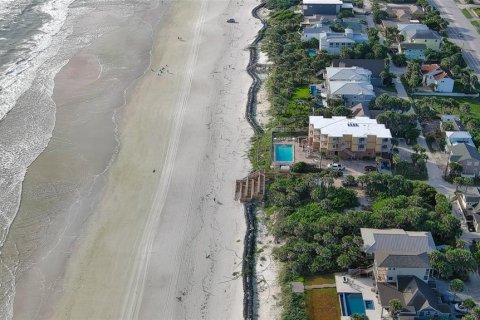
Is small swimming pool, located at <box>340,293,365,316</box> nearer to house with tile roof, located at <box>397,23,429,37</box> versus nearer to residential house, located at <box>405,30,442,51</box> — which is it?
residential house, located at <box>405,30,442,51</box>

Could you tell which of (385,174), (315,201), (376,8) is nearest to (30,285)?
(315,201)

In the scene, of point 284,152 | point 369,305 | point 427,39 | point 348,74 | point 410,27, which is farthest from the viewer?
point 410,27

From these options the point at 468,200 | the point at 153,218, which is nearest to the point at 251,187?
the point at 153,218

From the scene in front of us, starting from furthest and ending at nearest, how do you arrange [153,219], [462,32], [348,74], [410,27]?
[462,32] → [410,27] → [348,74] → [153,219]

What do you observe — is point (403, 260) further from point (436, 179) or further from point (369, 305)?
point (436, 179)

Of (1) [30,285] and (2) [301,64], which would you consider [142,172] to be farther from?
(2) [301,64]

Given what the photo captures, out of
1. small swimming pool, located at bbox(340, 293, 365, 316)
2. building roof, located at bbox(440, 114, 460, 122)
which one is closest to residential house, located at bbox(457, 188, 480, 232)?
building roof, located at bbox(440, 114, 460, 122)
